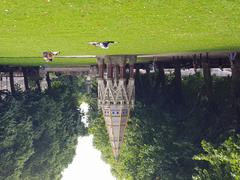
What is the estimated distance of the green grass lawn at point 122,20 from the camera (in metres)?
12.4

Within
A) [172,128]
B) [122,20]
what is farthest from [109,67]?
[122,20]

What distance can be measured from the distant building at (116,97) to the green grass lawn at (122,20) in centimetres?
1227

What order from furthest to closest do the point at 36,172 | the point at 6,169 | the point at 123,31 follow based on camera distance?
1. the point at 36,172
2. the point at 6,169
3. the point at 123,31

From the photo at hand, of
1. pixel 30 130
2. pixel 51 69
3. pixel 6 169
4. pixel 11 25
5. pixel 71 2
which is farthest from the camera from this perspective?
pixel 51 69

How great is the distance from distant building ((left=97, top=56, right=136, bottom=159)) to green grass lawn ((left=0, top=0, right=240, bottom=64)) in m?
12.3

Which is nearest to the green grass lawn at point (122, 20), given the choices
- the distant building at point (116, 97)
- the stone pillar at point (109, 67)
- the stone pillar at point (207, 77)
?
the stone pillar at point (207, 77)

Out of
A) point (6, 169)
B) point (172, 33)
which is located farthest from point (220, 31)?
point (6, 169)

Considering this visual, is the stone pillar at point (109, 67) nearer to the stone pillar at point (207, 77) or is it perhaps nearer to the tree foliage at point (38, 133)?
the stone pillar at point (207, 77)

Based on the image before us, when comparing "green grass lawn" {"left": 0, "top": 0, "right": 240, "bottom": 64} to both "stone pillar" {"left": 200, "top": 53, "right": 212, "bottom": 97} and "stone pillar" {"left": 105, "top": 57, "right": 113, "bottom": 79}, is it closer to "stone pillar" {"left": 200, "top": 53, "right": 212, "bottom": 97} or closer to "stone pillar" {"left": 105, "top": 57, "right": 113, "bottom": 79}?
"stone pillar" {"left": 200, "top": 53, "right": 212, "bottom": 97}

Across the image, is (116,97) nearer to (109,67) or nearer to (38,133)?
(109,67)

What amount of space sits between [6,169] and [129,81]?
11475 millimetres

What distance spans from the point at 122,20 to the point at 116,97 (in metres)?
18.1

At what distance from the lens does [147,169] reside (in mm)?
28391

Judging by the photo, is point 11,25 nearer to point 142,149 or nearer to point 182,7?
point 182,7
